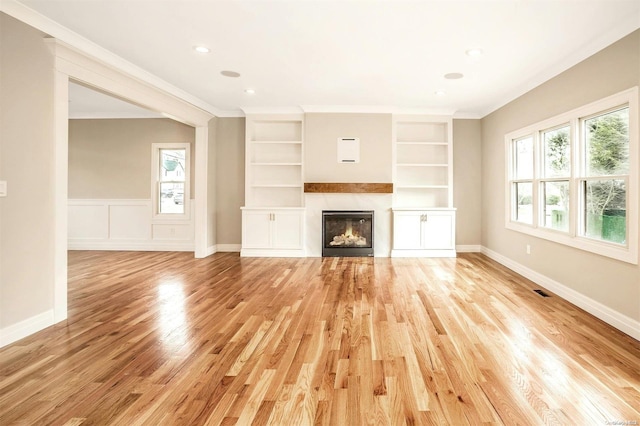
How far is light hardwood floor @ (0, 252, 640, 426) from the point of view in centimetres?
171

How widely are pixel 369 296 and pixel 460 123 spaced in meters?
4.28

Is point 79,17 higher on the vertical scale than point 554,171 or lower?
higher

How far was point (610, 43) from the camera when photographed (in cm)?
302

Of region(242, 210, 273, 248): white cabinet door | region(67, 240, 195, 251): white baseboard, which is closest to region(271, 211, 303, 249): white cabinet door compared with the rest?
region(242, 210, 273, 248): white cabinet door

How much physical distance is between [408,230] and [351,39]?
141 inches

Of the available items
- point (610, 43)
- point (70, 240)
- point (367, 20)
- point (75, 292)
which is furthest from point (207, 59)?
point (70, 240)

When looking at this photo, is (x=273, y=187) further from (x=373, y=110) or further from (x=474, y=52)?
(x=474, y=52)

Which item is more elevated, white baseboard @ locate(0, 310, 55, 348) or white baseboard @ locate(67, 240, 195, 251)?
white baseboard @ locate(67, 240, 195, 251)

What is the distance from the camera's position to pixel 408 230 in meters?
5.98

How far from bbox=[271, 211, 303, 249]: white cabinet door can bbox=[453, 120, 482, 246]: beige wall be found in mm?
2994

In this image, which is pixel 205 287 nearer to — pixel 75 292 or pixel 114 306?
pixel 114 306

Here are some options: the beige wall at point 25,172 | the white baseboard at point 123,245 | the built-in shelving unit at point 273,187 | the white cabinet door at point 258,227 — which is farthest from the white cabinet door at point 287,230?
the beige wall at point 25,172

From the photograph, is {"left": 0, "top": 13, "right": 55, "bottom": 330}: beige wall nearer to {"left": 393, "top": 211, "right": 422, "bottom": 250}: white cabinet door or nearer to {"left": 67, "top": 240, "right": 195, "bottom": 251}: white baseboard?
{"left": 67, "top": 240, "right": 195, "bottom": 251}: white baseboard

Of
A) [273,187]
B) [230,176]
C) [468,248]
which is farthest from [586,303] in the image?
[230,176]
